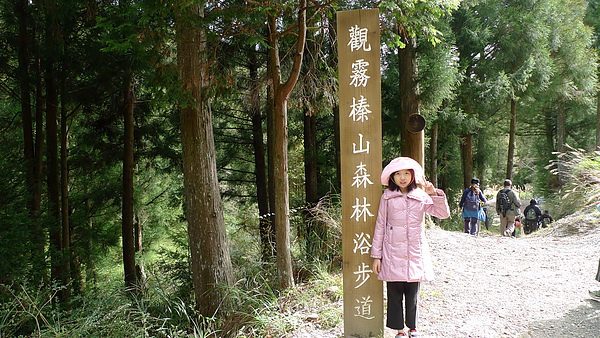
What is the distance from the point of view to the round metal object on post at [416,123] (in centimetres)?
723

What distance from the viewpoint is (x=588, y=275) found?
5250 mm

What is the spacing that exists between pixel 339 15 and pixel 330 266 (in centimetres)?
369

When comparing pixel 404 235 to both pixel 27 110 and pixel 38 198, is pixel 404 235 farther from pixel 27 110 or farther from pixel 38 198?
Result: pixel 27 110

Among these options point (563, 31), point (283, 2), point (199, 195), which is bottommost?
point (199, 195)

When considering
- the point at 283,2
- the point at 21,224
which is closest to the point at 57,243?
the point at 21,224

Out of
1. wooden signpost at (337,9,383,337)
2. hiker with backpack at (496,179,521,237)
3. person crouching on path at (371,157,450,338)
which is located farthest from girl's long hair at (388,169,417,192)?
hiker with backpack at (496,179,521,237)

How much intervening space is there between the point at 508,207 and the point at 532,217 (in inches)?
88.0

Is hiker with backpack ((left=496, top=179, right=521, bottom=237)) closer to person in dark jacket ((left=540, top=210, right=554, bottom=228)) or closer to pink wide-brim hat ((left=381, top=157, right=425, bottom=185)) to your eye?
person in dark jacket ((left=540, top=210, right=554, bottom=228))

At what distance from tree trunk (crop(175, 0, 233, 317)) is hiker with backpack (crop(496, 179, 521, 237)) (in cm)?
731

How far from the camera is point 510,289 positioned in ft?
16.0

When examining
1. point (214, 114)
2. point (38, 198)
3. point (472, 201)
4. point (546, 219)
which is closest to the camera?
point (38, 198)

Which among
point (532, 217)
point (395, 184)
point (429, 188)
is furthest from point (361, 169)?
point (532, 217)

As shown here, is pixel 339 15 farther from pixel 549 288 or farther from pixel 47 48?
pixel 47 48

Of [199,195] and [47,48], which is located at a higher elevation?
[47,48]
